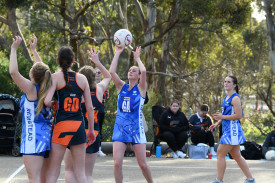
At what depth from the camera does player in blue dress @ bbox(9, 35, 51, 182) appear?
16.0 feet

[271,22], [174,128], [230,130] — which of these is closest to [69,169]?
[230,130]

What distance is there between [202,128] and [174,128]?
32.7 inches

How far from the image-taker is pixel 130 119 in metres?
6.53

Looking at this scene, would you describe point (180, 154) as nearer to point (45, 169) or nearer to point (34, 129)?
point (45, 169)

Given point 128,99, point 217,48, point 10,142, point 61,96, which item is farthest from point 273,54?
point 61,96

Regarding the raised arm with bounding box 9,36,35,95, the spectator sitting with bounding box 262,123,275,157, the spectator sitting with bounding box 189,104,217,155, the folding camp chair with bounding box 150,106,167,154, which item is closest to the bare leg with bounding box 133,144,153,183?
the raised arm with bounding box 9,36,35,95

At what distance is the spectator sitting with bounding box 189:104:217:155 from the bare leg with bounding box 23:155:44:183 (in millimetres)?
7785

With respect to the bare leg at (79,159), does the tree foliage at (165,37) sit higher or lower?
higher

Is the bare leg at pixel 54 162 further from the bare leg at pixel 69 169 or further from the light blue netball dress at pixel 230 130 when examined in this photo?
the light blue netball dress at pixel 230 130

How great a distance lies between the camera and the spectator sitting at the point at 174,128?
11.8 meters

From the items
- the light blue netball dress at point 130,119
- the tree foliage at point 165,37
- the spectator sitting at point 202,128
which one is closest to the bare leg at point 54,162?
the light blue netball dress at point 130,119

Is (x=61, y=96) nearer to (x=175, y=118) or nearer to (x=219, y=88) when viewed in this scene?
(x=175, y=118)

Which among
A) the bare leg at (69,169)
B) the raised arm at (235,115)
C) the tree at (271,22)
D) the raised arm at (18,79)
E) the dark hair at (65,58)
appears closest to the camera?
the raised arm at (18,79)

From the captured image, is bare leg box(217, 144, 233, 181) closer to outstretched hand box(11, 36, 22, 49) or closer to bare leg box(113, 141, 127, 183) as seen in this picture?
bare leg box(113, 141, 127, 183)
